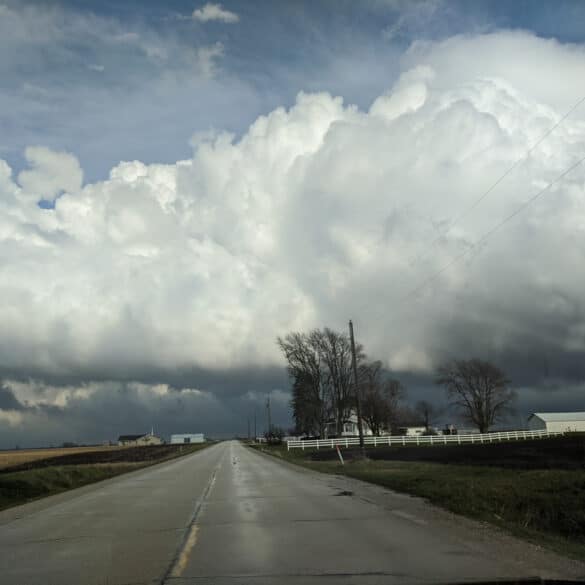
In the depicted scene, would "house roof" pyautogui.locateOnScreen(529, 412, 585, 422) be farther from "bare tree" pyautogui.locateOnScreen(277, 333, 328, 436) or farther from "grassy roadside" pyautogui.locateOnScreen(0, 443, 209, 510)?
"grassy roadside" pyautogui.locateOnScreen(0, 443, 209, 510)

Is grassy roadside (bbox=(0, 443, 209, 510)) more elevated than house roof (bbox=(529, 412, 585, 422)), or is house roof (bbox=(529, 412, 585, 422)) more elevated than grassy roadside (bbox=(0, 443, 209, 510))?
house roof (bbox=(529, 412, 585, 422))

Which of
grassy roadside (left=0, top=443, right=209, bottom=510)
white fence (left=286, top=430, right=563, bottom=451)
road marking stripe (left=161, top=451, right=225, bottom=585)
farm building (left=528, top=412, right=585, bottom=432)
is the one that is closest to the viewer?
road marking stripe (left=161, top=451, right=225, bottom=585)

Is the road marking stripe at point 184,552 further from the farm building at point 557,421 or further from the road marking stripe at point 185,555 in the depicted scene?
the farm building at point 557,421

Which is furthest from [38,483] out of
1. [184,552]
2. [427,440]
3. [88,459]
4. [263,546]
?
[88,459]

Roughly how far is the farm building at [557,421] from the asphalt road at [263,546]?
A: 80447 mm

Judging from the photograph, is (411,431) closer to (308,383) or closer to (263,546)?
(308,383)

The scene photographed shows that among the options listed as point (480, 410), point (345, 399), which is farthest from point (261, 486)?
point (480, 410)

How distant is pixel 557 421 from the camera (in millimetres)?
91625

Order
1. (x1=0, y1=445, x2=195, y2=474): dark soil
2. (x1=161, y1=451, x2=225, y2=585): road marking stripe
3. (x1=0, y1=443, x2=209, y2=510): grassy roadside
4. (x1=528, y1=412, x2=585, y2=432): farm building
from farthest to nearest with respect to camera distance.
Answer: (x1=528, y1=412, x2=585, y2=432): farm building
(x1=0, y1=445, x2=195, y2=474): dark soil
(x1=0, y1=443, x2=209, y2=510): grassy roadside
(x1=161, y1=451, x2=225, y2=585): road marking stripe

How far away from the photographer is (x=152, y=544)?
33.7 feet

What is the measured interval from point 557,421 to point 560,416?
4774 millimetres

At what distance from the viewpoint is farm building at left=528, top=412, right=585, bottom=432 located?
89.1m

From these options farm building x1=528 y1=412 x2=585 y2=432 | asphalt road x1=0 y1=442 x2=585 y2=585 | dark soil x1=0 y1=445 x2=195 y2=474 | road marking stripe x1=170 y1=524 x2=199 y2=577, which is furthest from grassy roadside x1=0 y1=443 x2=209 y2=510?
farm building x1=528 y1=412 x2=585 y2=432

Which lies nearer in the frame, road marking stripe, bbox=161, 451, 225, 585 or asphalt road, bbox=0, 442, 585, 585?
asphalt road, bbox=0, 442, 585, 585
